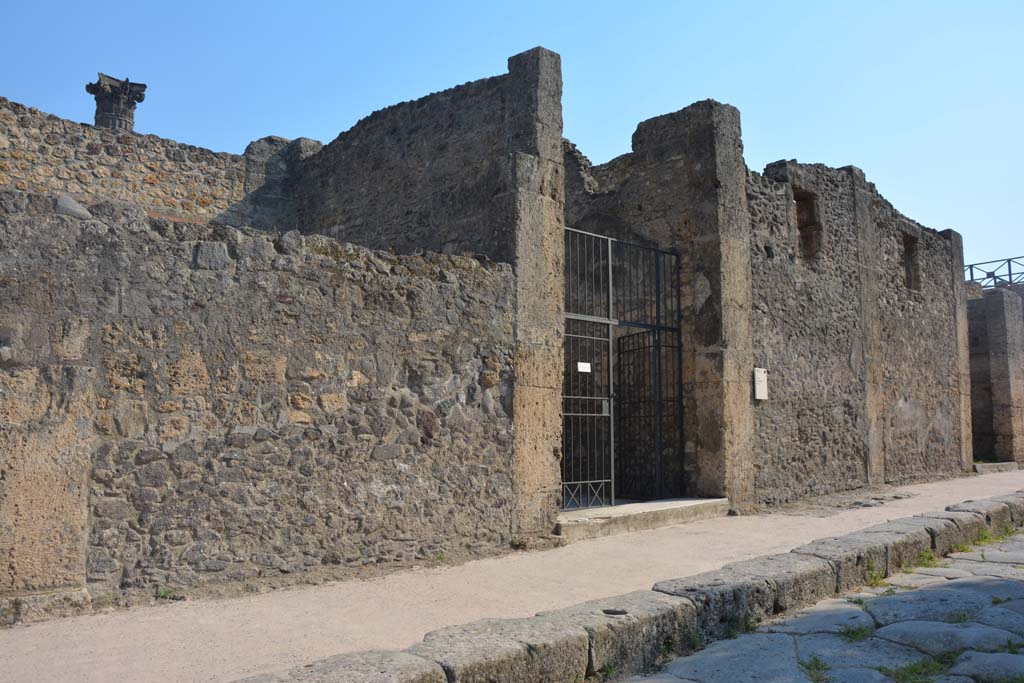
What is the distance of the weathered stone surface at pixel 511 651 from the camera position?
2752 millimetres

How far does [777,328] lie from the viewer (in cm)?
948

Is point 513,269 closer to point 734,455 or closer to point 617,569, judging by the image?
point 617,569

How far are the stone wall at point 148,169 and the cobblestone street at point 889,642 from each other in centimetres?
775

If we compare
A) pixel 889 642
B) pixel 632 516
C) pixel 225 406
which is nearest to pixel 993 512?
pixel 632 516

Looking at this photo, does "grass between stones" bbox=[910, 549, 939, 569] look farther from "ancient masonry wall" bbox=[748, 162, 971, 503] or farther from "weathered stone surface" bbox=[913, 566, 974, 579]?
"ancient masonry wall" bbox=[748, 162, 971, 503]

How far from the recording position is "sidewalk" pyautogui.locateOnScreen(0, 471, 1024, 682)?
328 cm

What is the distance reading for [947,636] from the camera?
363 cm

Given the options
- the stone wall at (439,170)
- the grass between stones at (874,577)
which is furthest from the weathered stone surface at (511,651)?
the stone wall at (439,170)

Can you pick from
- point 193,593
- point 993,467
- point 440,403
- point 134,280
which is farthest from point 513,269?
point 993,467

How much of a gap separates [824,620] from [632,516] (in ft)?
10.1

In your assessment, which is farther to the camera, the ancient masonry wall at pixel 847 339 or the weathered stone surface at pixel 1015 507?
the ancient masonry wall at pixel 847 339

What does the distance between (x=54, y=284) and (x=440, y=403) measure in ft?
8.21

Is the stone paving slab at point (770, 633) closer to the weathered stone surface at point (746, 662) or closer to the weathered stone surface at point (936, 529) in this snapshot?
the weathered stone surface at point (746, 662)

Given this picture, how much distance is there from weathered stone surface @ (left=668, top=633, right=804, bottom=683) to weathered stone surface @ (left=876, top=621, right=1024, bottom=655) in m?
0.51
